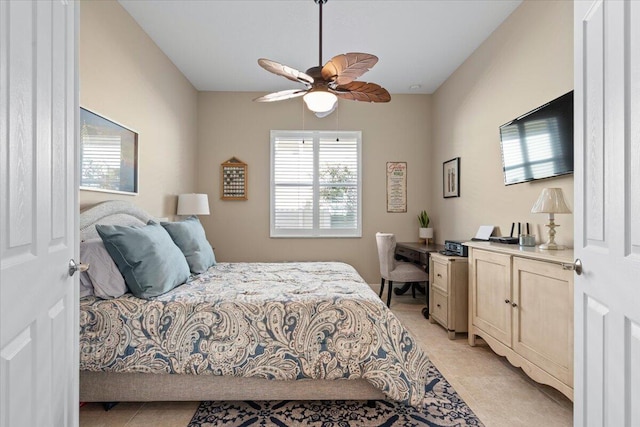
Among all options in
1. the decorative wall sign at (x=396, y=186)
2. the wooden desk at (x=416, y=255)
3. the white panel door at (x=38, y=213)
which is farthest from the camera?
the decorative wall sign at (x=396, y=186)

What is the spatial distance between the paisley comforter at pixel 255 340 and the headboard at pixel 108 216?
53 centimetres

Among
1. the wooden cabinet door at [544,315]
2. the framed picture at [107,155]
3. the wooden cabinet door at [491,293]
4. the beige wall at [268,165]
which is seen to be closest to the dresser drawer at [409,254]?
the beige wall at [268,165]

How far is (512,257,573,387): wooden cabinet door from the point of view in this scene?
188 centimetres

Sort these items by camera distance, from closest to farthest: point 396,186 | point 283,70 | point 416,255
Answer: point 283,70, point 416,255, point 396,186

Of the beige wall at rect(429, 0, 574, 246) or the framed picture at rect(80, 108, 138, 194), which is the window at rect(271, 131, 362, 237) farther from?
the framed picture at rect(80, 108, 138, 194)

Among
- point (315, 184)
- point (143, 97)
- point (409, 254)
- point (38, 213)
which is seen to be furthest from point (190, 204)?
point (38, 213)

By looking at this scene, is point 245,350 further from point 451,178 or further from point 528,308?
point 451,178

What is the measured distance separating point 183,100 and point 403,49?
2.63m

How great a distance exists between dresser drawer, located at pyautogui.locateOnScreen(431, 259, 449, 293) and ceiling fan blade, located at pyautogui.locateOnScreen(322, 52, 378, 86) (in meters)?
1.93

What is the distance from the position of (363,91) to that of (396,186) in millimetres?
2519

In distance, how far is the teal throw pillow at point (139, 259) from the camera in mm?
2041

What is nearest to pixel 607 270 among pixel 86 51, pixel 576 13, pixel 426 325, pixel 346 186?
pixel 576 13

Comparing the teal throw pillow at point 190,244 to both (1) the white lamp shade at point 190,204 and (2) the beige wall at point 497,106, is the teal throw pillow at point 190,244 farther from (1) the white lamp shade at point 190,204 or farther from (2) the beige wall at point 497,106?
(2) the beige wall at point 497,106

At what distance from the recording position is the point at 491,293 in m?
2.69
